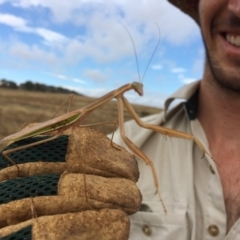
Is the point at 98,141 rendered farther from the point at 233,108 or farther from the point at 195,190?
the point at 233,108

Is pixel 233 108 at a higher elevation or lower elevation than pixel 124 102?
lower

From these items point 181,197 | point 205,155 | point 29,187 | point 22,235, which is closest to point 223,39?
point 205,155

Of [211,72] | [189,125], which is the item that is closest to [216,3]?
[211,72]

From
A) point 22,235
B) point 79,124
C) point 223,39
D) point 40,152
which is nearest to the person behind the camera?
point 22,235

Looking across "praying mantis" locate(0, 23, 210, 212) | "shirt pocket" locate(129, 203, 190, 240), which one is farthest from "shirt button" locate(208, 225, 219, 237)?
"praying mantis" locate(0, 23, 210, 212)

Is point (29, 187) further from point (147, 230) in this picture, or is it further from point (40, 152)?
point (147, 230)

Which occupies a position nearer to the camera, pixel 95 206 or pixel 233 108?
pixel 95 206

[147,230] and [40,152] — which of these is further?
[147,230]

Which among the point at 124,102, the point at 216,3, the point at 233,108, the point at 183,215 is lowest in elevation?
the point at 183,215
